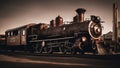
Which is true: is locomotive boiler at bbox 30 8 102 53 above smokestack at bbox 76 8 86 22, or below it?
below

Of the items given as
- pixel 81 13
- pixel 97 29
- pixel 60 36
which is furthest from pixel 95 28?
pixel 60 36

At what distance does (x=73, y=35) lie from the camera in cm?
1330

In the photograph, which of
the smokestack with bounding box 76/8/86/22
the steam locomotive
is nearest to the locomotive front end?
the steam locomotive

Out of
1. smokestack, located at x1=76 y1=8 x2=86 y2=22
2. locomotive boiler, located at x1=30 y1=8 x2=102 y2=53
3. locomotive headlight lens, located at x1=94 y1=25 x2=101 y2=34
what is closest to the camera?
locomotive boiler, located at x1=30 y1=8 x2=102 y2=53

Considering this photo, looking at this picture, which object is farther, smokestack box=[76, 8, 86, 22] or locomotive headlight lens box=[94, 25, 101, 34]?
smokestack box=[76, 8, 86, 22]

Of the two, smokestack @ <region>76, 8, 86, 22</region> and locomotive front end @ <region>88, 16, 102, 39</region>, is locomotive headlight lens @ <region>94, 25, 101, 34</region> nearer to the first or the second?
locomotive front end @ <region>88, 16, 102, 39</region>

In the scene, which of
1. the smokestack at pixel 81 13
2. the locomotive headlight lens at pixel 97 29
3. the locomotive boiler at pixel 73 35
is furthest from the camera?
the smokestack at pixel 81 13

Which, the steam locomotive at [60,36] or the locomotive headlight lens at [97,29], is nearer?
the steam locomotive at [60,36]

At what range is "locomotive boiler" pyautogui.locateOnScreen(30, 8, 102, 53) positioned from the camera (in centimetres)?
1252

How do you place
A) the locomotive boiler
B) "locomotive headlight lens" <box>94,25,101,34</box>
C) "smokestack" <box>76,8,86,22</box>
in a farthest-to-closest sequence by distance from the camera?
"smokestack" <box>76,8,86,22</box> → "locomotive headlight lens" <box>94,25,101,34</box> → the locomotive boiler

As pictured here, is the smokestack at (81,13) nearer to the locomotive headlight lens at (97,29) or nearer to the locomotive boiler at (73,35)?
the locomotive boiler at (73,35)

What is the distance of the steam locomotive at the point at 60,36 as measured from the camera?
495 inches

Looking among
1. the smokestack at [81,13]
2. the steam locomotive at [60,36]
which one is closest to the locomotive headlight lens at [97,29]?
the steam locomotive at [60,36]

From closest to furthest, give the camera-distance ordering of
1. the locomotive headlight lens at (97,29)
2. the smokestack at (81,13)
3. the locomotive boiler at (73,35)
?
the locomotive boiler at (73,35), the locomotive headlight lens at (97,29), the smokestack at (81,13)
